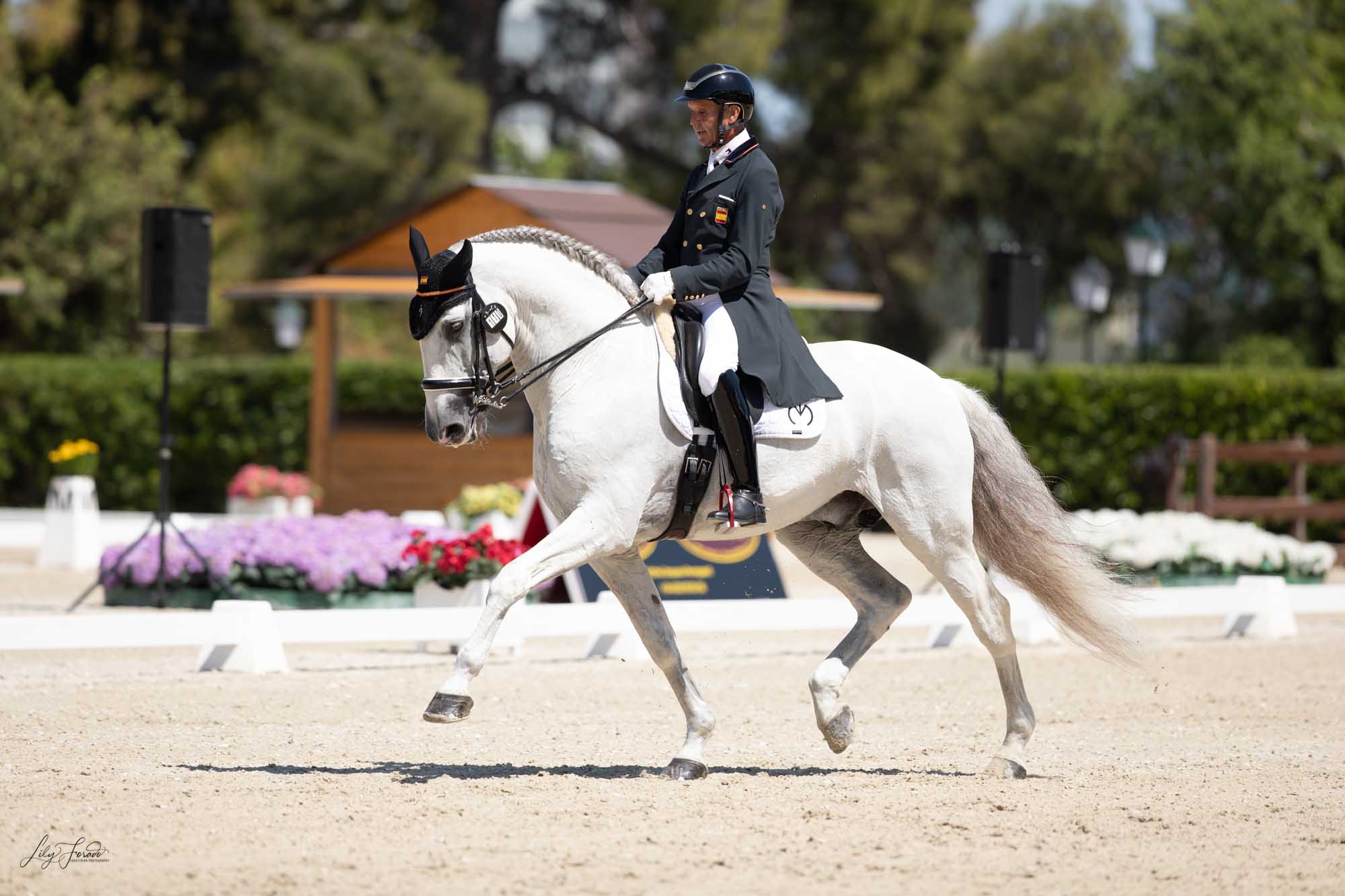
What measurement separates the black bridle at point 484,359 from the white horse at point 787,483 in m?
0.02

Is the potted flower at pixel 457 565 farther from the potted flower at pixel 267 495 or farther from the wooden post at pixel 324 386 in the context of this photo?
the wooden post at pixel 324 386

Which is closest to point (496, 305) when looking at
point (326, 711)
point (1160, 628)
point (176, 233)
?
point (326, 711)

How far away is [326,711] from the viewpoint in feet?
25.9

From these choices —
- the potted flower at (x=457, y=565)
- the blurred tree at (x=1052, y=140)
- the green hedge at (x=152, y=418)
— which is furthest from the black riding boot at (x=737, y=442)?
the blurred tree at (x=1052, y=140)

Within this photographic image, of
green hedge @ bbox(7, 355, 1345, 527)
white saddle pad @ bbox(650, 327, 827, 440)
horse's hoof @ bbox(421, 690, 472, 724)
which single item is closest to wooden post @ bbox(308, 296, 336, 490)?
green hedge @ bbox(7, 355, 1345, 527)

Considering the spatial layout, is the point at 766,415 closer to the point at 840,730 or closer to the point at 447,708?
the point at 840,730

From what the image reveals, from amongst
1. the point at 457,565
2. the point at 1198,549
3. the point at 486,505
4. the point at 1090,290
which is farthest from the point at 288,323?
the point at 457,565

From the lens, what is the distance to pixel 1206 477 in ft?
51.4

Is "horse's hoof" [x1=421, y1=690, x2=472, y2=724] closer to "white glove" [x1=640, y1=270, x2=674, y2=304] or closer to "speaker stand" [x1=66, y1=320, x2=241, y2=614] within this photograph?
"white glove" [x1=640, y1=270, x2=674, y2=304]

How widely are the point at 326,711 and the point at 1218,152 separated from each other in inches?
997

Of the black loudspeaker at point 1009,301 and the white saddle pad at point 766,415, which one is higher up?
the black loudspeaker at point 1009,301

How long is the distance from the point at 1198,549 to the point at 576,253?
8524 millimetres

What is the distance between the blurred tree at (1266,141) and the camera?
89.8 ft

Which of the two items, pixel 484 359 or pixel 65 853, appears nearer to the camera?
pixel 65 853
